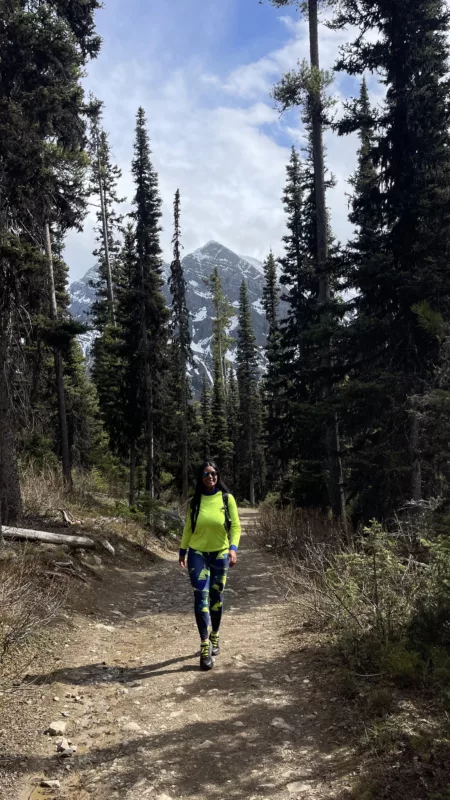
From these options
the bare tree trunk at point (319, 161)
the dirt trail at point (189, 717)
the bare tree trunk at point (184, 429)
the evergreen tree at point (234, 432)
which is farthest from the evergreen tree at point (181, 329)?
the dirt trail at point (189, 717)

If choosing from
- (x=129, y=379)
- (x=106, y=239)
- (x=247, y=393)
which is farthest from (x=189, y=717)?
(x=247, y=393)

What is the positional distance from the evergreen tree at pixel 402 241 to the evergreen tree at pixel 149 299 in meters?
14.1

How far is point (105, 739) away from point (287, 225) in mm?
23220

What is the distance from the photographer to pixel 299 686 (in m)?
4.70

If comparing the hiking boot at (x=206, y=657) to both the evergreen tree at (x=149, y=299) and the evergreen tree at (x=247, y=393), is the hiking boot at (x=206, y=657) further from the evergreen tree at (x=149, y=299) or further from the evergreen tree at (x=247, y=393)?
the evergreen tree at (x=247, y=393)

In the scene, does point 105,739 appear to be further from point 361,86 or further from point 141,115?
point 141,115

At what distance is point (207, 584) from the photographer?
5473 millimetres

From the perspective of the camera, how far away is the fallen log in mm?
8008

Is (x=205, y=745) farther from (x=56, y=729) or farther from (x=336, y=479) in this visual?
(x=336, y=479)

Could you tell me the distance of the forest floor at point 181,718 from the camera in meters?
3.25

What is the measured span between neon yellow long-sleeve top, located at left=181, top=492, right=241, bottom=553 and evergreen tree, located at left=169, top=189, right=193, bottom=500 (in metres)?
24.0

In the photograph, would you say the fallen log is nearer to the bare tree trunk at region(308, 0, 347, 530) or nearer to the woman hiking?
the woman hiking

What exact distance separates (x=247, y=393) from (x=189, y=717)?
1772 inches

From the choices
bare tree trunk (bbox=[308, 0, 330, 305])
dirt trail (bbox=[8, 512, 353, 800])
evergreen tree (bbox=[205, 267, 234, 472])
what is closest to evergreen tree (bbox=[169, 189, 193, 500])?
evergreen tree (bbox=[205, 267, 234, 472])
